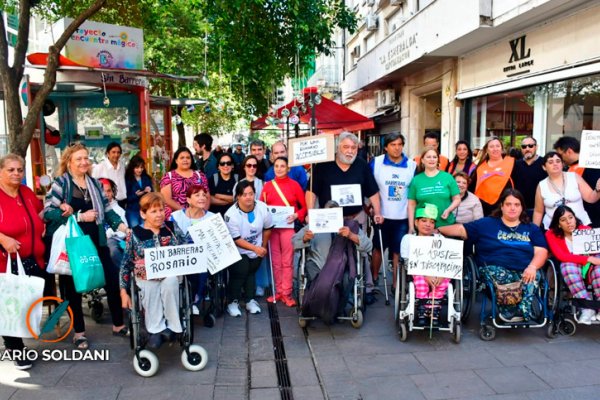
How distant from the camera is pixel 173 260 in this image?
3.98 metres

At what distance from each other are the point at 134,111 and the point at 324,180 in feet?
18.5

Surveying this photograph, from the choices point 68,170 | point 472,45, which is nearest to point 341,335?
point 68,170

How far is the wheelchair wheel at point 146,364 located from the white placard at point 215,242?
1.01m

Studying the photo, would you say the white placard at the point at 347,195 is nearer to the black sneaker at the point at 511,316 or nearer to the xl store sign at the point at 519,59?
the black sneaker at the point at 511,316

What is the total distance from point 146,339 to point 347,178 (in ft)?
8.69

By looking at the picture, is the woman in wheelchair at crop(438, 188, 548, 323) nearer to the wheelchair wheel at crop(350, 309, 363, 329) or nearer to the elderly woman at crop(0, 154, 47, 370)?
the wheelchair wheel at crop(350, 309, 363, 329)

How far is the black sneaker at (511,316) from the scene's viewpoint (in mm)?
4449

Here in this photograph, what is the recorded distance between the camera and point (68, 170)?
448 cm

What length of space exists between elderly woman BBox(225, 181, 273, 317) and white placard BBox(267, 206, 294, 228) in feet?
0.45

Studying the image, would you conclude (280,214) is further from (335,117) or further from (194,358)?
(335,117)

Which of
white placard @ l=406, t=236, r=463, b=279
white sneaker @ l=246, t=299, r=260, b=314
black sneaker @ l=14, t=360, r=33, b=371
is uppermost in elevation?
white placard @ l=406, t=236, r=463, b=279

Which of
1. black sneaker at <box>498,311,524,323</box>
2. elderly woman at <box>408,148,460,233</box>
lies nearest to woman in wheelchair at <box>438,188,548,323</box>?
black sneaker at <box>498,311,524,323</box>

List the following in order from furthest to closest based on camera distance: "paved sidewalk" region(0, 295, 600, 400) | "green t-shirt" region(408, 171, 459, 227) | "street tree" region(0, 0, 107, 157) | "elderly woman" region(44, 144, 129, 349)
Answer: "street tree" region(0, 0, 107, 157)
"green t-shirt" region(408, 171, 459, 227)
"elderly woman" region(44, 144, 129, 349)
"paved sidewalk" region(0, 295, 600, 400)

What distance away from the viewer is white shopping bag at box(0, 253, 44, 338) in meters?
3.90
